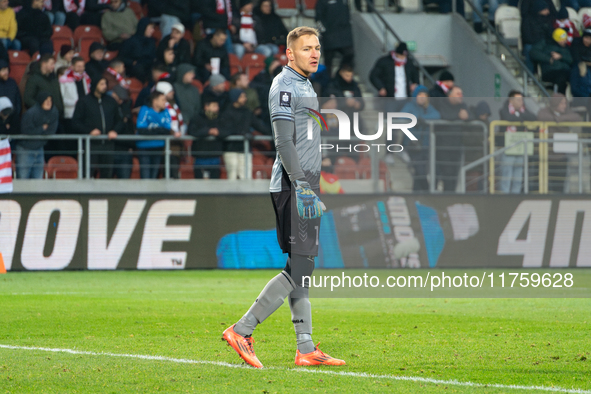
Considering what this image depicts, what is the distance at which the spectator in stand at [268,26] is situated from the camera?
17812 mm

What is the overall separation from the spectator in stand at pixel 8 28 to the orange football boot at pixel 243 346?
12264 mm

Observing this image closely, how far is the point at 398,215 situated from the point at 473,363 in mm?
8582

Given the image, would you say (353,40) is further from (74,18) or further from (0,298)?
(0,298)

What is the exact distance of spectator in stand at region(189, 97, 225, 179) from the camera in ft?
49.1

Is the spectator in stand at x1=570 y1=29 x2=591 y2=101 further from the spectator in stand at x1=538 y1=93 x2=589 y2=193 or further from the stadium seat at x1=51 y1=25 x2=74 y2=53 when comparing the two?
the stadium seat at x1=51 y1=25 x2=74 y2=53

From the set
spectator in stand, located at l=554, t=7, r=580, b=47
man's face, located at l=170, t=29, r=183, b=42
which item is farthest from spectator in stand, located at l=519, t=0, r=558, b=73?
man's face, located at l=170, t=29, r=183, b=42

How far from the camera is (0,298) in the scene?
10.0m

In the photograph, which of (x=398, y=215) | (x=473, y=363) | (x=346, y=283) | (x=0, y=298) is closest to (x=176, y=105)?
(x=398, y=215)

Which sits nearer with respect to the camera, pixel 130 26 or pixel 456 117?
pixel 456 117

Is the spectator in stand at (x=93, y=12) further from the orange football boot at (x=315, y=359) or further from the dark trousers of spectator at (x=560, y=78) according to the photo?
the orange football boot at (x=315, y=359)

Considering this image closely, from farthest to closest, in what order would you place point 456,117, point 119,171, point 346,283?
1. point 119,171
2. point 456,117
3. point 346,283

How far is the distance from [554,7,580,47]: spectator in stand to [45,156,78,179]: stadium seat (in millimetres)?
10938

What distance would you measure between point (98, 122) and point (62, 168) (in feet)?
3.23

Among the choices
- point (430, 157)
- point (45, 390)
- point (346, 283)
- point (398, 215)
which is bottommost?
point (398, 215)
